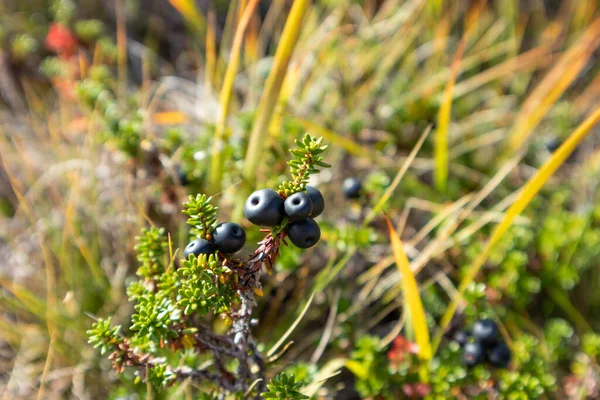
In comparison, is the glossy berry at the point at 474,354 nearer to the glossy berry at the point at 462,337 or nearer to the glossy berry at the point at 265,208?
the glossy berry at the point at 462,337

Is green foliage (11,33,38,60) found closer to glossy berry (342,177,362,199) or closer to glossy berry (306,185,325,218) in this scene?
glossy berry (342,177,362,199)

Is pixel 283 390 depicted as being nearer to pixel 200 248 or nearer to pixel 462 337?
pixel 200 248

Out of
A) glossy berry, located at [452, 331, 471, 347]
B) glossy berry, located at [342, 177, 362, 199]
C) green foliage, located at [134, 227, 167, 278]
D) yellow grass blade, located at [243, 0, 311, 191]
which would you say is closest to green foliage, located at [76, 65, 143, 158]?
yellow grass blade, located at [243, 0, 311, 191]

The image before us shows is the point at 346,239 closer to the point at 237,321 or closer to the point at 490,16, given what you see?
the point at 237,321

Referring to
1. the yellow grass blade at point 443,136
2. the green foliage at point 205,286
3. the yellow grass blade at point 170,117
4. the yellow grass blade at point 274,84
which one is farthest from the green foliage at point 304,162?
the yellow grass blade at point 170,117

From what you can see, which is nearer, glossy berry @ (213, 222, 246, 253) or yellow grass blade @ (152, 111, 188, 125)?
glossy berry @ (213, 222, 246, 253)

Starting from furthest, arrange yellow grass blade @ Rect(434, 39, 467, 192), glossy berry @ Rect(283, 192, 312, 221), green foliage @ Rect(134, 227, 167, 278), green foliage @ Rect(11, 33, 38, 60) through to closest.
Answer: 1. green foliage @ Rect(11, 33, 38, 60)
2. yellow grass blade @ Rect(434, 39, 467, 192)
3. green foliage @ Rect(134, 227, 167, 278)
4. glossy berry @ Rect(283, 192, 312, 221)
